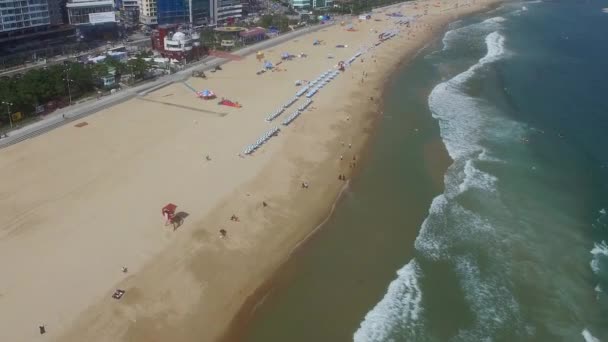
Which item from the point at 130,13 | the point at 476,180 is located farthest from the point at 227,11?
the point at 476,180

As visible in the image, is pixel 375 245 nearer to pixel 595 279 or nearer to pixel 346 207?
pixel 346 207

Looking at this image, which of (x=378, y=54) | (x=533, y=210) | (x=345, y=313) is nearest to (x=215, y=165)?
(x=345, y=313)

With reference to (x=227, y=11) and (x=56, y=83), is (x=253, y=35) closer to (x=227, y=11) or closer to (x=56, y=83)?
(x=227, y=11)

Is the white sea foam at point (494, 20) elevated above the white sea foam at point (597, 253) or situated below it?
above

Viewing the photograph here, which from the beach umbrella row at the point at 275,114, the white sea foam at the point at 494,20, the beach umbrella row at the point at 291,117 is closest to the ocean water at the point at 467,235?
the beach umbrella row at the point at 291,117

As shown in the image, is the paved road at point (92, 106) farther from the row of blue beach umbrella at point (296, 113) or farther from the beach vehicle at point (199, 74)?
the row of blue beach umbrella at point (296, 113)
